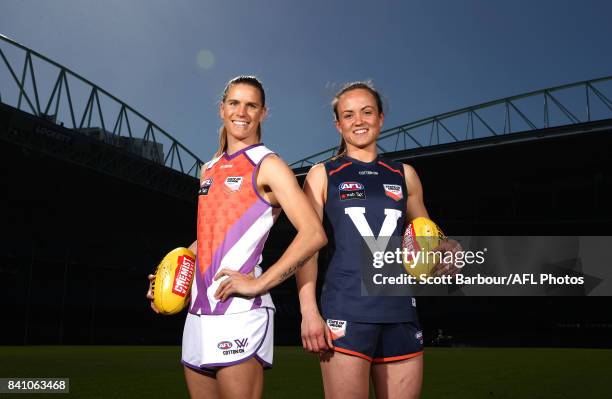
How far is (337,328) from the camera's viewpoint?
2.82 meters

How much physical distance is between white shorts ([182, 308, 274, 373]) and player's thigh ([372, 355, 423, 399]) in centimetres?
64

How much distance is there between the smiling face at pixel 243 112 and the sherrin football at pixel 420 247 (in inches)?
37.3

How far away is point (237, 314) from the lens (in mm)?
2496

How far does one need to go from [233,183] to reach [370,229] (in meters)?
0.75

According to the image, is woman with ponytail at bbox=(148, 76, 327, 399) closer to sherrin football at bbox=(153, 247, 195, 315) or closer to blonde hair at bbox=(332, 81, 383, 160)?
sherrin football at bbox=(153, 247, 195, 315)

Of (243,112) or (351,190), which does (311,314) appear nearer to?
(351,190)

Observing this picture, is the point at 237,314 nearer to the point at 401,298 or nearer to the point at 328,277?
the point at 328,277

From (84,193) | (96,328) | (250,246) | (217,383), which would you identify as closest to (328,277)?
(250,246)

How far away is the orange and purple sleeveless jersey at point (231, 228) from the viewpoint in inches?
103

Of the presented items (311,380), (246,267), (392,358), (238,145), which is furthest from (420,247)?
(311,380)

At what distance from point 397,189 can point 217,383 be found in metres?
1.37

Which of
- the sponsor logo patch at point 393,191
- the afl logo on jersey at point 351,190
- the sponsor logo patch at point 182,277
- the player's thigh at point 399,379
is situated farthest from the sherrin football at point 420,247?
the sponsor logo patch at point 182,277

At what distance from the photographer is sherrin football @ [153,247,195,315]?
9.33ft

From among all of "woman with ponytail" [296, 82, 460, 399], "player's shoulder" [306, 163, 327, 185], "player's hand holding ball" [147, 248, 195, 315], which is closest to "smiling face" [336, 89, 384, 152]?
"woman with ponytail" [296, 82, 460, 399]
